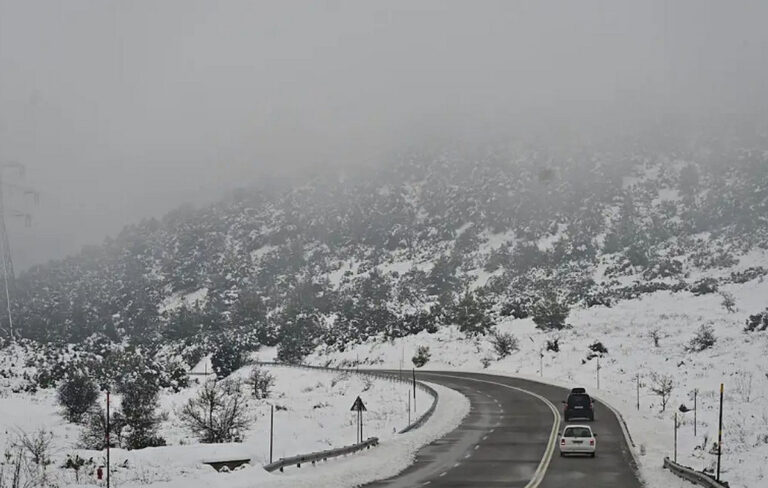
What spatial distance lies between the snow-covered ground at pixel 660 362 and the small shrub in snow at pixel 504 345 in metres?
0.87

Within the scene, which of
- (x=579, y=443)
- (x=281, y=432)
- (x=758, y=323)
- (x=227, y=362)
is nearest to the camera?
(x=579, y=443)

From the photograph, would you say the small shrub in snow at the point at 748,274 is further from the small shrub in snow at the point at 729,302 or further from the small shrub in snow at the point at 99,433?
the small shrub in snow at the point at 99,433

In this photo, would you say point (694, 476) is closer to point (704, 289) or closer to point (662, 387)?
point (662, 387)

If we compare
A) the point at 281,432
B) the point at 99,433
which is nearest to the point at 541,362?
the point at 281,432

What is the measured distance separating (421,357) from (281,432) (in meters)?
54.7

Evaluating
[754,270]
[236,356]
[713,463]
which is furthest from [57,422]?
[754,270]

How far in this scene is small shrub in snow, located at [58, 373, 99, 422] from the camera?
4650 cm

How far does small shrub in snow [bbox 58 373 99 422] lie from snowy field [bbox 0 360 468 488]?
A: 78 centimetres

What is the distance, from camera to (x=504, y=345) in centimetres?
8512

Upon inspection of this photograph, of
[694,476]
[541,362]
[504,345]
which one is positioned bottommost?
[541,362]

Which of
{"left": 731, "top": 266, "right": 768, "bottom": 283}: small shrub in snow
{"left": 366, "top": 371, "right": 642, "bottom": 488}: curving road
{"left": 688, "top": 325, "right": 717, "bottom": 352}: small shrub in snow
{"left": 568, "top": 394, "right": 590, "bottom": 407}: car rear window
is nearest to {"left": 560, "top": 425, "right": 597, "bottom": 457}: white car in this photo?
{"left": 366, "top": 371, "right": 642, "bottom": 488}: curving road

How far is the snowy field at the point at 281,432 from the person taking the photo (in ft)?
73.8

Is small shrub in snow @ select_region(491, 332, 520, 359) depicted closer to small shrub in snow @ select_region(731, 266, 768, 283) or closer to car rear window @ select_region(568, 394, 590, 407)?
small shrub in snow @ select_region(731, 266, 768, 283)

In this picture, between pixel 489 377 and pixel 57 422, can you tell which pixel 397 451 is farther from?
pixel 489 377
